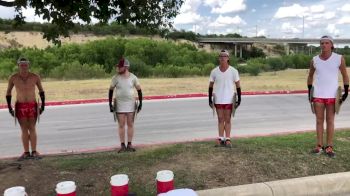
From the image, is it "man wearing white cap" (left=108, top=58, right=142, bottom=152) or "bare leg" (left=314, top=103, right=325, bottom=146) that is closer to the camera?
"bare leg" (left=314, top=103, right=325, bottom=146)

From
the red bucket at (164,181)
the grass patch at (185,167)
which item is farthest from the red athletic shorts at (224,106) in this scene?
the red bucket at (164,181)

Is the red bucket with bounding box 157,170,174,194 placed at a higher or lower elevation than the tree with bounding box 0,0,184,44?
lower

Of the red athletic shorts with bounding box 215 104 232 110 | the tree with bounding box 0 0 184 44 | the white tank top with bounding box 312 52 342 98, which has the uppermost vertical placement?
the tree with bounding box 0 0 184 44

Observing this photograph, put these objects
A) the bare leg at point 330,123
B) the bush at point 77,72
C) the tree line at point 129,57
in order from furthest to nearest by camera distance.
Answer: the tree line at point 129,57, the bush at point 77,72, the bare leg at point 330,123

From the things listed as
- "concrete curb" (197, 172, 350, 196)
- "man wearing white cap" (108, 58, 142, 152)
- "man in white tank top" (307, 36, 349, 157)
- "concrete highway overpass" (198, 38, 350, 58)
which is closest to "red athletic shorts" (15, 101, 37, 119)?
"man wearing white cap" (108, 58, 142, 152)

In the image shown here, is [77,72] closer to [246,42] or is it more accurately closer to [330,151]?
[330,151]

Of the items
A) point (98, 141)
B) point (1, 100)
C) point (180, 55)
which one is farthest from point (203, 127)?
point (180, 55)

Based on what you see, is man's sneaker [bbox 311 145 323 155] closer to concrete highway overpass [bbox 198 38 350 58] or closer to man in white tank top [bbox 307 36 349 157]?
man in white tank top [bbox 307 36 349 157]

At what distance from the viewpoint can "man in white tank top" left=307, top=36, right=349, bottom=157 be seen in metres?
7.01

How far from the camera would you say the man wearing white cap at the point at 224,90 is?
7.66 m

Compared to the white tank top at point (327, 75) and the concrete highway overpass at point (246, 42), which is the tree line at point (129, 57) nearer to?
the white tank top at point (327, 75)

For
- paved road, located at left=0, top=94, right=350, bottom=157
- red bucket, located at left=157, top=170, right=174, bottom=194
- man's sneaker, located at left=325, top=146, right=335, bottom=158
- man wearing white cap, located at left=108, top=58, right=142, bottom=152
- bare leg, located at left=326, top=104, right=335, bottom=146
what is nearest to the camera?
red bucket, located at left=157, top=170, right=174, bottom=194

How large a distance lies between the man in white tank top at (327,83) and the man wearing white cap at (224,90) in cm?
126

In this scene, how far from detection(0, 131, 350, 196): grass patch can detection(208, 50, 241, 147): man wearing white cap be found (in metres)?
0.42
